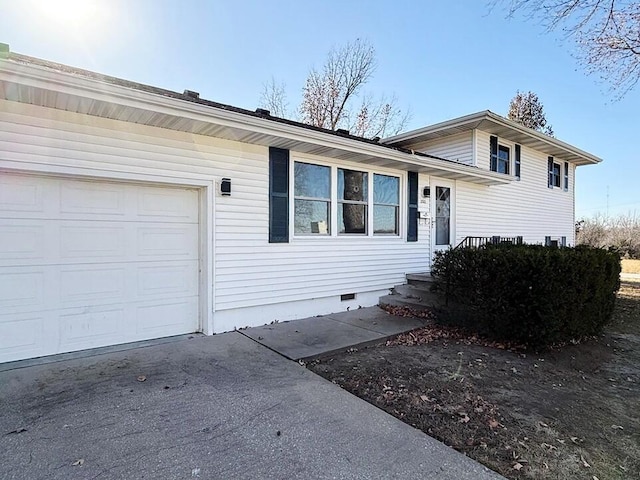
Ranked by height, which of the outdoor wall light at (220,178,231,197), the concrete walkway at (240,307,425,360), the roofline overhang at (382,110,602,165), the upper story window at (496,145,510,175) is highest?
the roofline overhang at (382,110,602,165)

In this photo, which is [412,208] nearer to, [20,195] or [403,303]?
[403,303]

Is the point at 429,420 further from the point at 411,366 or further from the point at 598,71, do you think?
the point at 598,71

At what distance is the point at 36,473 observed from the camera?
2217 millimetres

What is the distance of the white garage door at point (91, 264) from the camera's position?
4020 mm

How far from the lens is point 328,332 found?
5406 millimetres

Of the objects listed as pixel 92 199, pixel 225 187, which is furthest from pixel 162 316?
pixel 225 187

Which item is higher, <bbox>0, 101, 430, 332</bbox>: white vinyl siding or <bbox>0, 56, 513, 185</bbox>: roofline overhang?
<bbox>0, 56, 513, 185</bbox>: roofline overhang

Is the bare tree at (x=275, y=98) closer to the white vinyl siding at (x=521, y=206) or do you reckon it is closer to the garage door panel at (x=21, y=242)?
the white vinyl siding at (x=521, y=206)

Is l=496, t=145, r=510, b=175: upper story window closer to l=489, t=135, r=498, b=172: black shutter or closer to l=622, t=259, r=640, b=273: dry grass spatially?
l=489, t=135, r=498, b=172: black shutter

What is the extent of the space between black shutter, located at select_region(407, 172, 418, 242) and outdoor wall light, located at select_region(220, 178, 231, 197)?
4156 millimetres

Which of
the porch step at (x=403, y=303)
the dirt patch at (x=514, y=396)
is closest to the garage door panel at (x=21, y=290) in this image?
the dirt patch at (x=514, y=396)

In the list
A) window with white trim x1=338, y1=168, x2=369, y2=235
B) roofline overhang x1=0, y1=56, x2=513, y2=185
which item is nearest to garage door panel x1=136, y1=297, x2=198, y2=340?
roofline overhang x1=0, y1=56, x2=513, y2=185

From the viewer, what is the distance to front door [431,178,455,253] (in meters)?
8.57

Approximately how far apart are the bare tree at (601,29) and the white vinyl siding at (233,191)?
3625 mm
